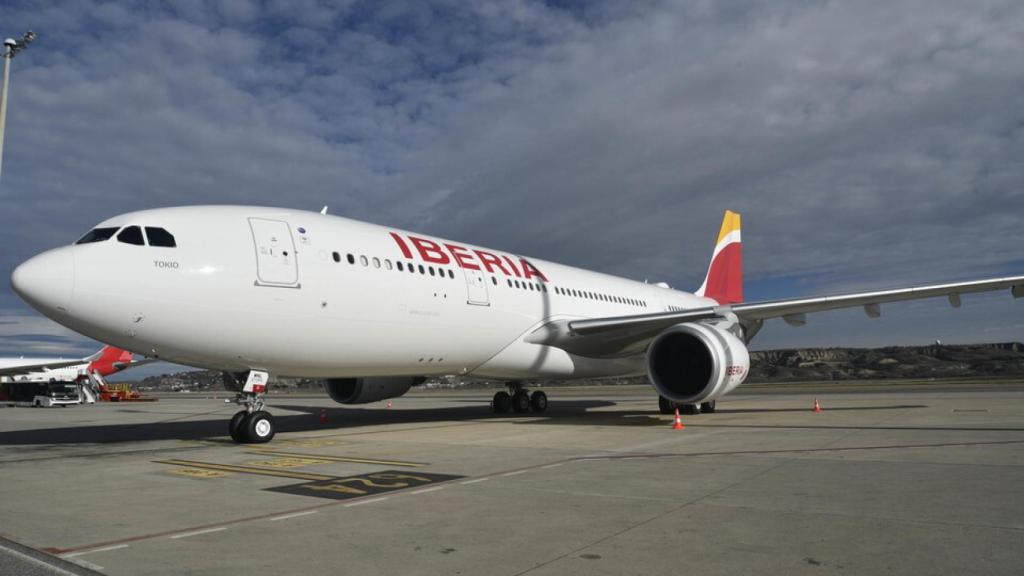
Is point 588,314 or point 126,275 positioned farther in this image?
point 588,314

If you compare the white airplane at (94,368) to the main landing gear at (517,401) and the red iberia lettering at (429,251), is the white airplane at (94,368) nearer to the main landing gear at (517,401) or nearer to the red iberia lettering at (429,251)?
the main landing gear at (517,401)

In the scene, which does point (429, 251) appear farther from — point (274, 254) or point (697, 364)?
point (697, 364)

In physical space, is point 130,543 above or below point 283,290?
below

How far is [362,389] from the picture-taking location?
14328 mm

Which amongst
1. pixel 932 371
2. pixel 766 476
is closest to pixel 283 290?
pixel 766 476

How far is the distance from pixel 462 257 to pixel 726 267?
15325 millimetres

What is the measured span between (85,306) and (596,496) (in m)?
7.02

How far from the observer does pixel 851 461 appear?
739 cm

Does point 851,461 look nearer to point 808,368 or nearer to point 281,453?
point 281,453

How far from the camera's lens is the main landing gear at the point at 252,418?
34.5 ft

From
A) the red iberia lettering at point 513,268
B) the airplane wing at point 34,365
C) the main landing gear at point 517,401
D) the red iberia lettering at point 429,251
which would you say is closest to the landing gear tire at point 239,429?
the red iberia lettering at point 429,251

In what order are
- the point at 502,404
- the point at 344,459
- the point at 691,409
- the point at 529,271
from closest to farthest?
the point at 344,459, the point at 529,271, the point at 691,409, the point at 502,404

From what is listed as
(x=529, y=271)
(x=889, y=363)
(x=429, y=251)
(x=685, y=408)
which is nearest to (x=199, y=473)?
(x=429, y=251)

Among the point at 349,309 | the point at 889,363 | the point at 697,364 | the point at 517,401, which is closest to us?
the point at 349,309
